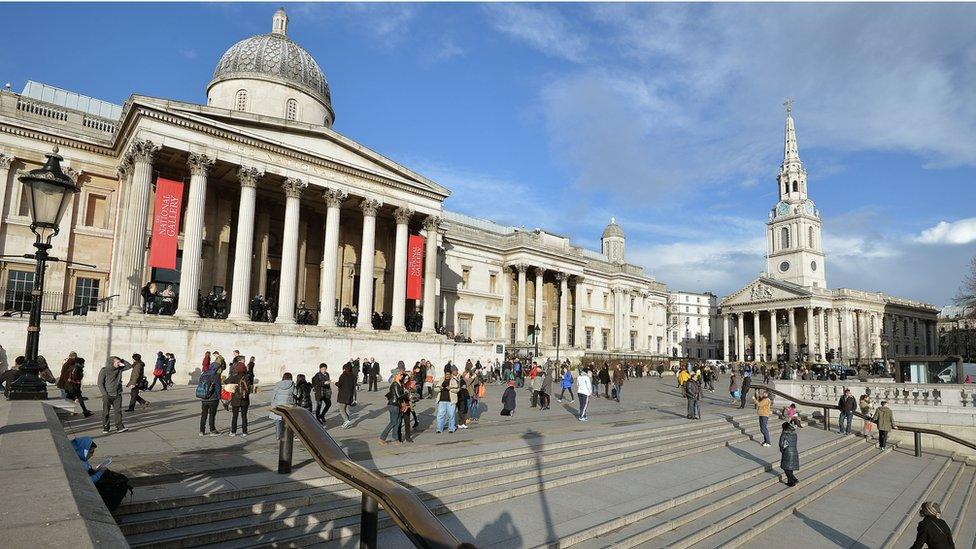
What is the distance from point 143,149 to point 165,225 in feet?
10.4

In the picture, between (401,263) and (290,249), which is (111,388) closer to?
(290,249)

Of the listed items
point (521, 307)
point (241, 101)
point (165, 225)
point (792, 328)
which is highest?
point (241, 101)

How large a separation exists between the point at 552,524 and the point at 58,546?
6.36 m

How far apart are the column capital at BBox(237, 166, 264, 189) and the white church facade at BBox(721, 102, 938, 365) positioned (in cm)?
7179

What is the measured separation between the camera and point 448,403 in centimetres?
1344

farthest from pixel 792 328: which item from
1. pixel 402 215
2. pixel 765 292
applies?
pixel 402 215

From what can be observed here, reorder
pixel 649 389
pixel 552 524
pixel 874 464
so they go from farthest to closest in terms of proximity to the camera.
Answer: pixel 649 389 < pixel 874 464 < pixel 552 524

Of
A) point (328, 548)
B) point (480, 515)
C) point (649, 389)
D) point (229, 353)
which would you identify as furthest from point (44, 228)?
point (649, 389)

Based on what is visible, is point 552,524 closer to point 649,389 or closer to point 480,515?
point 480,515

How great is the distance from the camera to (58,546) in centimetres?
278

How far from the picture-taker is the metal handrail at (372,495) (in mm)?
3389

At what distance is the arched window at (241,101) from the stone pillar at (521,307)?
78.6 ft

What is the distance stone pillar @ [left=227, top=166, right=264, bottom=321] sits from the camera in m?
24.6

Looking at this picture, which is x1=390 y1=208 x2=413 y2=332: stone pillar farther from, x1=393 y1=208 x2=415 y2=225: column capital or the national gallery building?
the national gallery building
